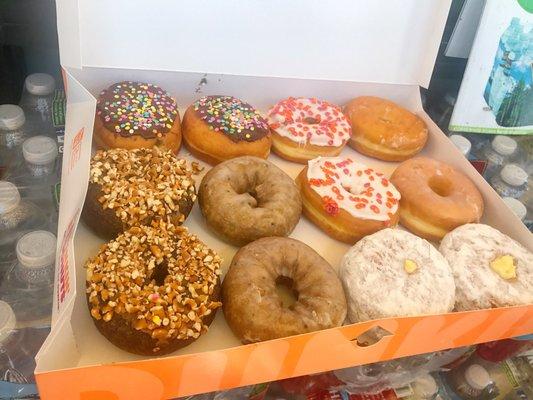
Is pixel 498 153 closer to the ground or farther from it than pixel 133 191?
closer to the ground

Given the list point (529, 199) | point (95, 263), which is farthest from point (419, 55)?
point (95, 263)

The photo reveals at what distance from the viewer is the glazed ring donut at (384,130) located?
Result: 1916mm

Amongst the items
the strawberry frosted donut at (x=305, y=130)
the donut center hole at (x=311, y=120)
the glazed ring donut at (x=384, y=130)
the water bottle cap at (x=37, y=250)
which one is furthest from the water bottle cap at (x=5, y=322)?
the glazed ring donut at (x=384, y=130)

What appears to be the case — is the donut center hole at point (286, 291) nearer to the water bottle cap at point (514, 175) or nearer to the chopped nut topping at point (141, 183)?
the chopped nut topping at point (141, 183)

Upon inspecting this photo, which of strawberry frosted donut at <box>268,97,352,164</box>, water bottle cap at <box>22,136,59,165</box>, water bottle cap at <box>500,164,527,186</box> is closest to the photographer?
water bottle cap at <box>22,136,59,165</box>

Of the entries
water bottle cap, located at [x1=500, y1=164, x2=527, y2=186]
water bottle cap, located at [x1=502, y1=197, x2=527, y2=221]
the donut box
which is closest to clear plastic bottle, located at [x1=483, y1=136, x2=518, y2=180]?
water bottle cap, located at [x1=500, y1=164, x2=527, y2=186]

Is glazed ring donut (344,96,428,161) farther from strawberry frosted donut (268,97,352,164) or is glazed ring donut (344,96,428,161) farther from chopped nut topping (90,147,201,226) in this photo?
chopped nut topping (90,147,201,226)

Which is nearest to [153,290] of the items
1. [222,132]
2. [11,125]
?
[222,132]

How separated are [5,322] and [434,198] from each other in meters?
1.33

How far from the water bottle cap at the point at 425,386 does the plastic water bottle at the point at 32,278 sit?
47.3 inches

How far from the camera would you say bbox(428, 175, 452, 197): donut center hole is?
5.80 feet

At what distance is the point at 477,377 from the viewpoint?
1712mm

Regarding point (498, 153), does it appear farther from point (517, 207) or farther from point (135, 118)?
point (135, 118)

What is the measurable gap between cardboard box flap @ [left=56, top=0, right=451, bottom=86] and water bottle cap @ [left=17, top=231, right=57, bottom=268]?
0.58 m
